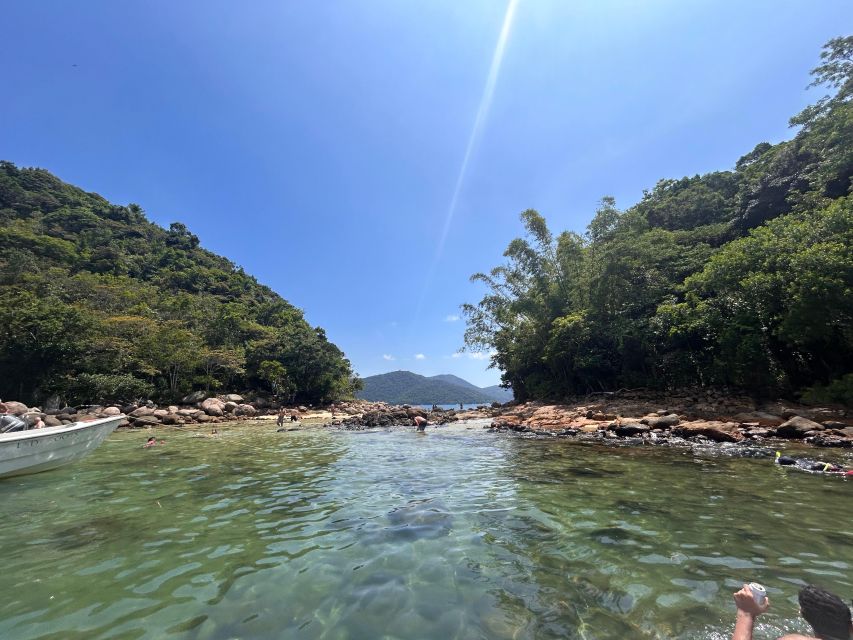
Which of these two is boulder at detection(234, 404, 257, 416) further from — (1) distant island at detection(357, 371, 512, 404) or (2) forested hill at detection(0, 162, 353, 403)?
(1) distant island at detection(357, 371, 512, 404)

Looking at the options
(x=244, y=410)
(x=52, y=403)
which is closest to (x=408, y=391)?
(x=244, y=410)

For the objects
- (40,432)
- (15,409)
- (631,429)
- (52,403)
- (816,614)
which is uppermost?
(52,403)

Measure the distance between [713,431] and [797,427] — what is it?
2277mm

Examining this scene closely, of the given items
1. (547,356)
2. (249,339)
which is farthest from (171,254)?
(547,356)

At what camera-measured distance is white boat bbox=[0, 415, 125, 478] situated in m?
8.84

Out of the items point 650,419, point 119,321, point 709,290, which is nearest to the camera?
point 650,419

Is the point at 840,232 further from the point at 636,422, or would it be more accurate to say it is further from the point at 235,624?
the point at 235,624

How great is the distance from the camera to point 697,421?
15461 millimetres

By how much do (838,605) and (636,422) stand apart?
1514 cm

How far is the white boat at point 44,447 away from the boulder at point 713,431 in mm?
20025

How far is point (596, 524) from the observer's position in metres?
5.75

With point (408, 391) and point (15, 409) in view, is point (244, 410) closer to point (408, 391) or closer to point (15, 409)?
point (15, 409)

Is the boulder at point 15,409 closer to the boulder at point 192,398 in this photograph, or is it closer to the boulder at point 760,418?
the boulder at point 192,398

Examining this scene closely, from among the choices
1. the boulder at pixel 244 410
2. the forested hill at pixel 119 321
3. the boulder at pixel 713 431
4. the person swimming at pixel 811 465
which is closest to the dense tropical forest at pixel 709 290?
the boulder at pixel 713 431
